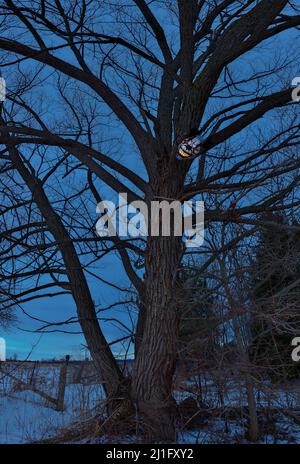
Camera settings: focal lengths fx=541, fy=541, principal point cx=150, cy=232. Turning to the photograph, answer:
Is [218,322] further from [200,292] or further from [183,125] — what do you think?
[183,125]

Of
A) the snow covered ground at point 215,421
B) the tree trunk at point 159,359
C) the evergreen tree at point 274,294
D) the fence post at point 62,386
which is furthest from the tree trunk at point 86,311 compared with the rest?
the fence post at point 62,386

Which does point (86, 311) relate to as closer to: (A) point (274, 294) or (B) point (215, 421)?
(B) point (215, 421)

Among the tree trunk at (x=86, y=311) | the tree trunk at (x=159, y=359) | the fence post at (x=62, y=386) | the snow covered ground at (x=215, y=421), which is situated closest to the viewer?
the tree trunk at (x=159, y=359)

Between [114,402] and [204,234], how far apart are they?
2484 millimetres

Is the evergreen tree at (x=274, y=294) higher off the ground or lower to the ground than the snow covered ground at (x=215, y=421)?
higher

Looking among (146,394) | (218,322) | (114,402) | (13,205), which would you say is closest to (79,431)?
(114,402)

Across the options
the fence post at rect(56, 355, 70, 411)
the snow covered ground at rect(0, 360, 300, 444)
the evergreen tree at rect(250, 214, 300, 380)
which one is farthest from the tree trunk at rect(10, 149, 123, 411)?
the fence post at rect(56, 355, 70, 411)

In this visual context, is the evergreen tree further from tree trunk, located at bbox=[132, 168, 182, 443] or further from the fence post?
the fence post

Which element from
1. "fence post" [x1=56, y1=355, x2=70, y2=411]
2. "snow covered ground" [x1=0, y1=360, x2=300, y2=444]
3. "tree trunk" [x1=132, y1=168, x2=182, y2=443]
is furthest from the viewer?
"fence post" [x1=56, y1=355, x2=70, y2=411]

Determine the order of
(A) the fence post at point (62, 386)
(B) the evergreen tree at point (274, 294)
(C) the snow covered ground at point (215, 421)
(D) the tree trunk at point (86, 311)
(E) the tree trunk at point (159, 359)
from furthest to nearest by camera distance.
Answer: (A) the fence post at point (62, 386)
(D) the tree trunk at point (86, 311)
(C) the snow covered ground at point (215, 421)
(E) the tree trunk at point (159, 359)
(B) the evergreen tree at point (274, 294)

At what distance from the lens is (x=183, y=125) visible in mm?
6984

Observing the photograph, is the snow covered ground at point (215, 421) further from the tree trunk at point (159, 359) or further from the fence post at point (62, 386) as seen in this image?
the fence post at point (62, 386)

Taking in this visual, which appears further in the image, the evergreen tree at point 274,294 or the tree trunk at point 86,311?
the tree trunk at point 86,311
